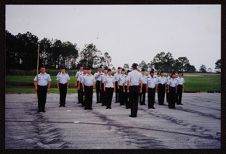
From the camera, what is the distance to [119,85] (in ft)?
60.1

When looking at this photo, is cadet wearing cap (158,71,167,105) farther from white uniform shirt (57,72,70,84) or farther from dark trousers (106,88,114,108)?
white uniform shirt (57,72,70,84)

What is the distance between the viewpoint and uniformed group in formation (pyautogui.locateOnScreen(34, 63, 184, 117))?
13.4 m

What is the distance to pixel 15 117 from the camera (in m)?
12.9

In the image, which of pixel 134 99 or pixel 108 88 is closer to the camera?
pixel 134 99

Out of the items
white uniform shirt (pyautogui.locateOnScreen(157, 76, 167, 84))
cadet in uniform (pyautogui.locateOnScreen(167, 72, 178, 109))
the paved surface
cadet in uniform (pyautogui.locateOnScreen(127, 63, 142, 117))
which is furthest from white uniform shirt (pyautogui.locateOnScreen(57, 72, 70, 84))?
white uniform shirt (pyautogui.locateOnScreen(157, 76, 167, 84))

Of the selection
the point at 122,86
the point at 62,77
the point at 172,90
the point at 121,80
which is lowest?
the point at 172,90

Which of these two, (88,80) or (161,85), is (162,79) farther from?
(88,80)

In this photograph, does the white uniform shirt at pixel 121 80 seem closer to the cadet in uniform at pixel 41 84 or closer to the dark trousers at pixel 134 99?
the dark trousers at pixel 134 99

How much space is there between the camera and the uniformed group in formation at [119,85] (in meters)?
13.4

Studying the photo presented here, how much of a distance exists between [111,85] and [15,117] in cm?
524

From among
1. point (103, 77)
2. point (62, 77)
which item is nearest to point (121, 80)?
point (103, 77)
